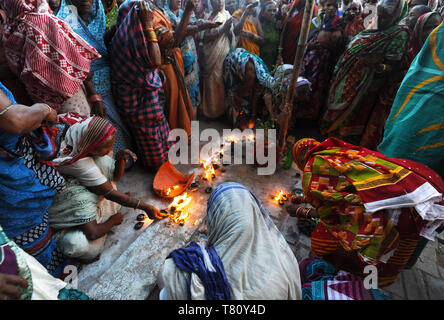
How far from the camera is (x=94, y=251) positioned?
241 cm

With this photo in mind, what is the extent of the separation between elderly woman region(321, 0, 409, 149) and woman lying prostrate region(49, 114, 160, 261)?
13.8 feet

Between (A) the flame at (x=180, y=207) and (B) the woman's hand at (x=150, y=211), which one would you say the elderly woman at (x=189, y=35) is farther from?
(B) the woman's hand at (x=150, y=211)

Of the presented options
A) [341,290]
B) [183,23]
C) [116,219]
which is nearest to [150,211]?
[116,219]

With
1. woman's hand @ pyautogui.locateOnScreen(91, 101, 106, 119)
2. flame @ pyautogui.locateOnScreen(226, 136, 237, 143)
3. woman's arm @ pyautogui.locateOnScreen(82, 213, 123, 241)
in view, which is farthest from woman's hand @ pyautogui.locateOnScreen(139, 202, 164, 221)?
flame @ pyautogui.locateOnScreen(226, 136, 237, 143)

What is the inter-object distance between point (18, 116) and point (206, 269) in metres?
1.61

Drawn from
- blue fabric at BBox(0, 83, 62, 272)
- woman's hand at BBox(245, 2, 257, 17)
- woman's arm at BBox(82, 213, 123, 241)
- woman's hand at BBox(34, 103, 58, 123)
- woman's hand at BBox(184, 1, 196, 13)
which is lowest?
woman's arm at BBox(82, 213, 123, 241)

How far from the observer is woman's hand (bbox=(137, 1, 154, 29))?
2770mm

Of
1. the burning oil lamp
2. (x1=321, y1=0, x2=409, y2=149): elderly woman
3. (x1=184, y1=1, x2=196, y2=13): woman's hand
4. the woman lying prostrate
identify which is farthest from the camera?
(x1=321, y1=0, x2=409, y2=149): elderly woman

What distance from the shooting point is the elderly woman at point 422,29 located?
11.4 feet

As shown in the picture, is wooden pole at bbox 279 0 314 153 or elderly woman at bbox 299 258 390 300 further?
wooden pole at bbox 279 0 314 153

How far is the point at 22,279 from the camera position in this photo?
1075 millimetres

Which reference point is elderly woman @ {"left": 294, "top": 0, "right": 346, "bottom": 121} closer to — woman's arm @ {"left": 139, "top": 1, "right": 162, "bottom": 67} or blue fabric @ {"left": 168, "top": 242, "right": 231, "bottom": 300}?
woman's arm @ {"left": 139, "top": 1, "right": 162, "bottom": 67}

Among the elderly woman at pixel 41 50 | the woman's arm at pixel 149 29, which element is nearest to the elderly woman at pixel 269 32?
the woman's arm at pixel 149 29
